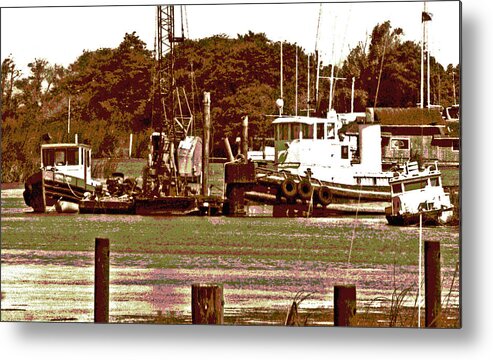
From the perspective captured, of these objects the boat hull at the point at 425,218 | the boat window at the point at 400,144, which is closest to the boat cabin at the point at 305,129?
the boat window at the point at 400,144

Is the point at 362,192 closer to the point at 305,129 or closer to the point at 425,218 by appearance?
the point at 425,218

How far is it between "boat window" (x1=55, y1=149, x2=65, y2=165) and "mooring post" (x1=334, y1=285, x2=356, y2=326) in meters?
1.91

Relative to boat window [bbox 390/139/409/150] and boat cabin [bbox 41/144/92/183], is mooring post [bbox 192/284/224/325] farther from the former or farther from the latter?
boat window [bbox 390/139/409/150]

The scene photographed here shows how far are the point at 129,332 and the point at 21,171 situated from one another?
1182mm

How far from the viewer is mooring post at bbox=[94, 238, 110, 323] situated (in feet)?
26.6

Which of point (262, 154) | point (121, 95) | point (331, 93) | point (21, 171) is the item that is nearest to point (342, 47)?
point (331, 93)

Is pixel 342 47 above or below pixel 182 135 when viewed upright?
above

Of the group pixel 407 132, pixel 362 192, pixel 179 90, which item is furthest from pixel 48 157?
pixel 407 132

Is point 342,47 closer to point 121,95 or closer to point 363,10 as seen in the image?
point 363,10

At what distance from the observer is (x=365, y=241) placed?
8125 mm

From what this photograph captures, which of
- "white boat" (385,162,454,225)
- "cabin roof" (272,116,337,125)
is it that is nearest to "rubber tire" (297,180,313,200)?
"cabin roof" (272,116,337,125)

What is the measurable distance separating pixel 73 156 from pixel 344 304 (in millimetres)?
1929

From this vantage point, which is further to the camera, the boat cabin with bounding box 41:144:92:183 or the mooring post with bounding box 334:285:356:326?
the boat cabin with bounding box 41:144:92:183

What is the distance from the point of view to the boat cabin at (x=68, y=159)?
27.8 ft
